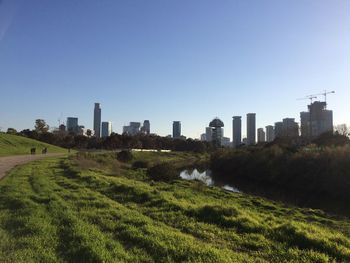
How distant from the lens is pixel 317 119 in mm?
174250

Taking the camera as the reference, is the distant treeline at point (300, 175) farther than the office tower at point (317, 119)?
No

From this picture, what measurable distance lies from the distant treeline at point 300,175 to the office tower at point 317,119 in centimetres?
9031

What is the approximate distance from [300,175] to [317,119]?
13252 centimetres

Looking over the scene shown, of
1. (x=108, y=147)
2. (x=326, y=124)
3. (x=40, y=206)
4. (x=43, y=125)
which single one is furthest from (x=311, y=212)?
(x=326, y=124)

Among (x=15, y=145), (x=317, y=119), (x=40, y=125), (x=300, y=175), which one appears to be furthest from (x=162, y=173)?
(x=317, y=119)

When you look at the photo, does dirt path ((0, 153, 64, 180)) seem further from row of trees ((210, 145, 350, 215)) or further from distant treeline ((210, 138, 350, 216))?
row of trees ((210, 145, 350, 215))

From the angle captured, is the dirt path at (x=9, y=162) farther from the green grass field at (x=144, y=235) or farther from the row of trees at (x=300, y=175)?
the row of trees at (x=300, y=175)

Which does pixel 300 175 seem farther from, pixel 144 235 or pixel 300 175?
pixel 144 235

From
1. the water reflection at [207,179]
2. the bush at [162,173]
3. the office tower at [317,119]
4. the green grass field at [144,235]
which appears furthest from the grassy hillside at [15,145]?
the office tower at [317,119]

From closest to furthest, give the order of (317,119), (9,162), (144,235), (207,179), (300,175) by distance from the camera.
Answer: (144,235) < (9,162) < (300,175) < (207,179) < (317,119)

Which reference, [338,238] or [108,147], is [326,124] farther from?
[338,238]

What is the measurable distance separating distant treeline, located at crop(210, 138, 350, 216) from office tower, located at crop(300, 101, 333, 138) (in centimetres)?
9031

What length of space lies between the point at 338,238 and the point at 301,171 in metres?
39.5

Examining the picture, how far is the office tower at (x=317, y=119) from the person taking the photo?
15525 centimetres
